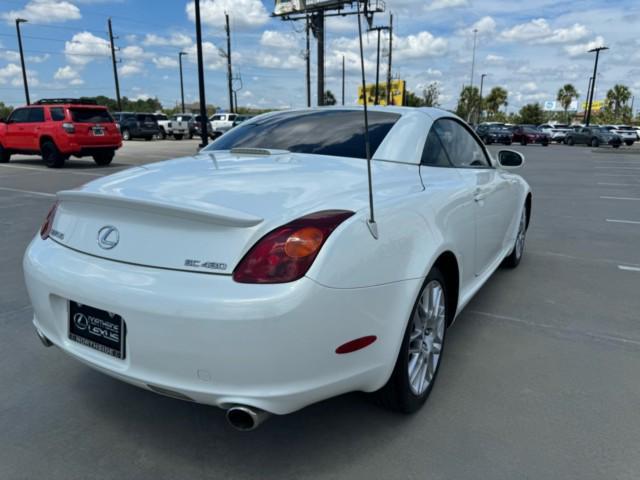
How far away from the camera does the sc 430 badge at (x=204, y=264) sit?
5.98ft

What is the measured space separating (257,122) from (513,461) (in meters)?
2.63

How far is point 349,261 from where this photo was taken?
6.17ft

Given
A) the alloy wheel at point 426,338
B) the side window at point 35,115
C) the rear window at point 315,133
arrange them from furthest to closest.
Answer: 1. the side window at point 35,115
2. the rear window at point 315,133
3. the alloy wheel at point 426,338

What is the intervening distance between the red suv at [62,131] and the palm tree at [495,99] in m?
81.0

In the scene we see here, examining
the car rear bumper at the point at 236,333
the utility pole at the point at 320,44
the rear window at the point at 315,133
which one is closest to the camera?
the car rear bumper at the point at 236,333

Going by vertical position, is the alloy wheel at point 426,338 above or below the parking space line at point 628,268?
above

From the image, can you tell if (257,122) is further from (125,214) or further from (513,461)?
(513,461)

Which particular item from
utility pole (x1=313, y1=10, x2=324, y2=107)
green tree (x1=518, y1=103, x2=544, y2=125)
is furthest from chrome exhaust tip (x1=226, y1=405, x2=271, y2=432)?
green tree (x1=518, y1=103, x2=544, y2=125)

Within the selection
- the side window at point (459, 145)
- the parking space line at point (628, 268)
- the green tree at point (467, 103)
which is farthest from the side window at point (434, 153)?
the green tree at point (467, 103)

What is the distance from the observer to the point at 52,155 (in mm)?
14039

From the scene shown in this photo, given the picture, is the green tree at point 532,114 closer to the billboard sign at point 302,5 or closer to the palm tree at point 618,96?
the palm tree at point 618,96

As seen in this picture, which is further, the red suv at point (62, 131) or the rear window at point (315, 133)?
the red suv at point (62, 131)

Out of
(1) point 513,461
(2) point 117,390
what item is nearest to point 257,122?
(2) point 117,390

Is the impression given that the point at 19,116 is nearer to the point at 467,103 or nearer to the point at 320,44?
the point at 320,44
